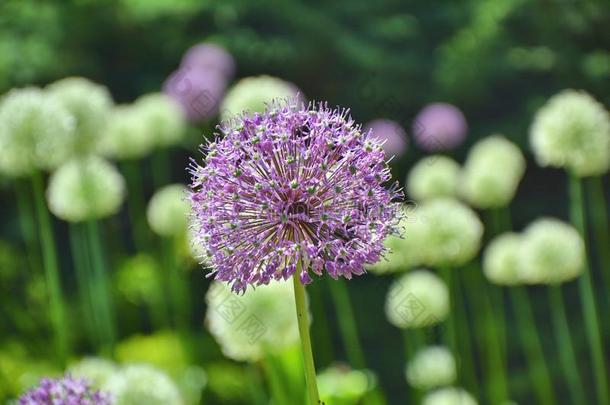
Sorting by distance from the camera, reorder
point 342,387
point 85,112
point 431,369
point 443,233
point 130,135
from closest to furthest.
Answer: point 342,387 → point 443,233 → point 85,112 → point 431,369 → point 130,135

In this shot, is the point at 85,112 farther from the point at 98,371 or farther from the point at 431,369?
the point at 431,369

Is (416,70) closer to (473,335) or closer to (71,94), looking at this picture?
(473,335)

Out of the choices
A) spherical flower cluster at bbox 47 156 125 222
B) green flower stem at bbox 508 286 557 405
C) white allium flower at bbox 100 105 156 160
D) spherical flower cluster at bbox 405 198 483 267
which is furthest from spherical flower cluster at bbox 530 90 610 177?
white allium flower at bbox 100 105 156 160

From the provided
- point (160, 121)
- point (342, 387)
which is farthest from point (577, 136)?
point (160, 121)

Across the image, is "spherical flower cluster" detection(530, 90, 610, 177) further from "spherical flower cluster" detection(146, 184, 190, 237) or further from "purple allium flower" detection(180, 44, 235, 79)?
"purple allium flower" detection(180, 44, 235, 79)

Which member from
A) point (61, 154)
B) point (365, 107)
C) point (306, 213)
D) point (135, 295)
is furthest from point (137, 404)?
point (365, 107)

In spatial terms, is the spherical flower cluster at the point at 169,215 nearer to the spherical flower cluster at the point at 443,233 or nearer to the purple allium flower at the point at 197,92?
the purple allium flower at the point at 197,92
